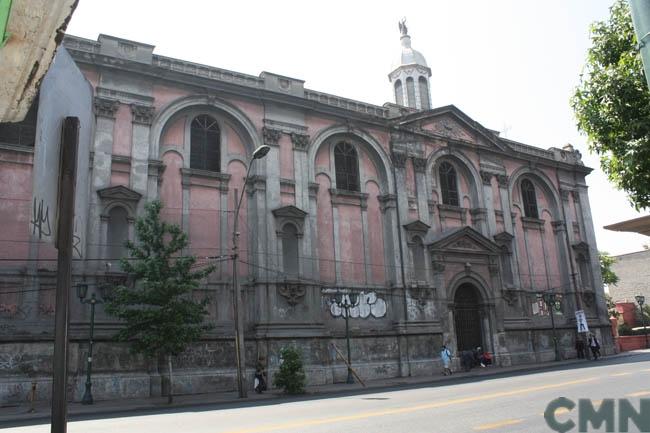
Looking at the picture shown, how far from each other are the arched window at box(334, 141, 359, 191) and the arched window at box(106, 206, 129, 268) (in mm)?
10624

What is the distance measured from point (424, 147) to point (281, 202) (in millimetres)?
A: 10146

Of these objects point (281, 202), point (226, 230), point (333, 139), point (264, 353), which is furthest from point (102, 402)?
point (333, 139)

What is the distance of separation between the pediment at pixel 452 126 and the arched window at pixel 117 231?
15695 mm

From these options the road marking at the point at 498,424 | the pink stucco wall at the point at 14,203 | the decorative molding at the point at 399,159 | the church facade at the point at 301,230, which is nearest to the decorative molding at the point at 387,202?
the church facade at the point at 301,230

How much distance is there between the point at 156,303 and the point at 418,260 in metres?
14.8

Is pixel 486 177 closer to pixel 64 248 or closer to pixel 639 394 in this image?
pixel 639 394

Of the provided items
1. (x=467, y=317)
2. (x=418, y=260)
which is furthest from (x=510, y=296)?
(x=418, y=260)

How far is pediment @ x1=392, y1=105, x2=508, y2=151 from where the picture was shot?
3084 centimetres

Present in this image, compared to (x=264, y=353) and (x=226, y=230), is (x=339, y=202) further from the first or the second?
(x=264, y=353)

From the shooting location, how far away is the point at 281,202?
24.9 m

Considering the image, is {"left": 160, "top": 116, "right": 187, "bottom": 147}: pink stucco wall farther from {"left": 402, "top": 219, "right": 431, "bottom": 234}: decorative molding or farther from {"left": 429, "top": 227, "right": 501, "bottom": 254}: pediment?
{"left": 429, "top": 227, "right": 501, "bottom": 254}: pediment

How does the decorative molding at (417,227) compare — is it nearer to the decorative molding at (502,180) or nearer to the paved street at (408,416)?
the decorative molding at (502,180)

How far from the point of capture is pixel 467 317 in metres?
29.9

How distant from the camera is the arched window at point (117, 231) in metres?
21.0
